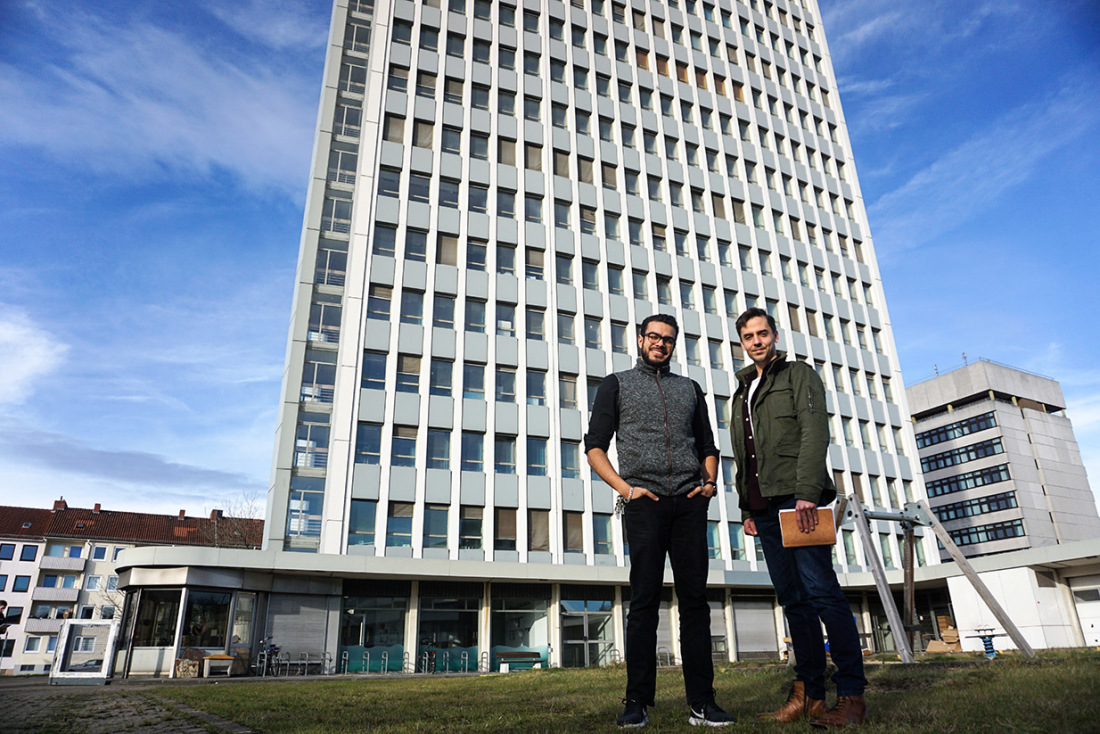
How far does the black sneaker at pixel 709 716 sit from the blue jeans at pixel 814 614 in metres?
0.53

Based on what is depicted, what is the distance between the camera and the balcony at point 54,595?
194ft

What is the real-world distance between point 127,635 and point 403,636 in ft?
26.7

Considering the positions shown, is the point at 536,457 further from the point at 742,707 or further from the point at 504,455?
the point at 742,707

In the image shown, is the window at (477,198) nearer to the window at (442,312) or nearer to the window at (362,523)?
the window at (442,312)

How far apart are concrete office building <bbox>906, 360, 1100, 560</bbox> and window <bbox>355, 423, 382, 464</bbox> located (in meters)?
60.6

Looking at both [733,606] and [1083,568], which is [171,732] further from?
[1083,568]

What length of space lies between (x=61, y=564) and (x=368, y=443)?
168 feet

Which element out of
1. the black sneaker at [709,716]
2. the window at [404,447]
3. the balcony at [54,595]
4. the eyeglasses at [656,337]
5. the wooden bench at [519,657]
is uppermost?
the window at [404,447]

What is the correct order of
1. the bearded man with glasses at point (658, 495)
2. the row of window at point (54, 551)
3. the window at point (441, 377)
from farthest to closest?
the row of window at point (54, 551), the window at point (441, 377), the bearded man with glasses at point (658, 495)

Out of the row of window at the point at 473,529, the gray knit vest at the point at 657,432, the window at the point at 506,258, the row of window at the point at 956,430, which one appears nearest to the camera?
the gray knit vest at the point at 657,432

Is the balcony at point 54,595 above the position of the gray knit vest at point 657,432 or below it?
above

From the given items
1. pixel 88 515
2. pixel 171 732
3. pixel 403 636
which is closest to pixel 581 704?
pixel 171 732

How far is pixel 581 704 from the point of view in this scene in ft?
17.2

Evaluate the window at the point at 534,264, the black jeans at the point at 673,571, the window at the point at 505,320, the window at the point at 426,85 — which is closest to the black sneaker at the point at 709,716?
the black jeans at the point at 673,571
